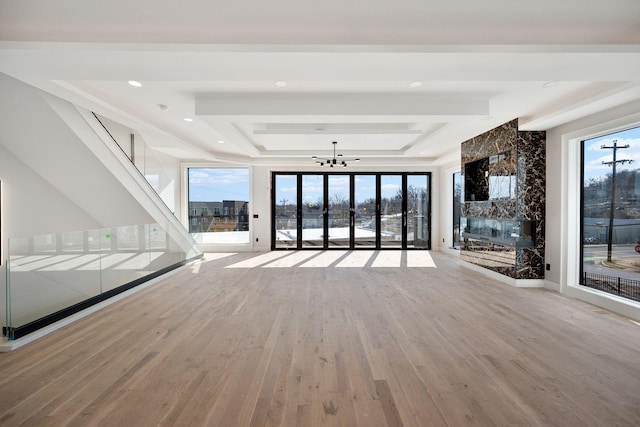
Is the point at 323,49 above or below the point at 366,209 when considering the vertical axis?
above

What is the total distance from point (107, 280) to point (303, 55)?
412 cm

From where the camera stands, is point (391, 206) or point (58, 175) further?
point (391, 206)

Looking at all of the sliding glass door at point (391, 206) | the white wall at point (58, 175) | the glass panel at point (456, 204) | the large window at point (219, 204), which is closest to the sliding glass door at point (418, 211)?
the sliding glass door at point (391, 206)

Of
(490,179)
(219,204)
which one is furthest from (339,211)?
(490,179)

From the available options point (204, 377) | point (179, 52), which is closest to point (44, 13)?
point (179, 52)

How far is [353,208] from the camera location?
9859 mm

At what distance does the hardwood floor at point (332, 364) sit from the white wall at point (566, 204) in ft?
1.59

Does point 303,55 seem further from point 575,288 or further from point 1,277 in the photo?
point 575,288

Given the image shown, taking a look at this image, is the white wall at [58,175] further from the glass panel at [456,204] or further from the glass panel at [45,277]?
the glass panel at [456,204]

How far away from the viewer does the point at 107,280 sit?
4.48m

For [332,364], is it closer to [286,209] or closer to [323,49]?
[323,49]

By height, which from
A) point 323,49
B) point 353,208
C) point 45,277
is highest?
point 323,49

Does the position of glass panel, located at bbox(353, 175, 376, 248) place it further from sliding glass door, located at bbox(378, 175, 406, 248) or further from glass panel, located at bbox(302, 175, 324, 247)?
glass panel, located at bbox(302, 175, 324, 247)

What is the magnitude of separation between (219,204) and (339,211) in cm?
371
